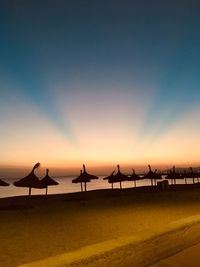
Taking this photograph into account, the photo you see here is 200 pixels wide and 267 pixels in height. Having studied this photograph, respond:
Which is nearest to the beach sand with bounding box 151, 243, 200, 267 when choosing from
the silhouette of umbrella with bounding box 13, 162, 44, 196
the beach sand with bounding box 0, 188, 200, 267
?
the beach sand with bounding box 0, 188, 200, 267

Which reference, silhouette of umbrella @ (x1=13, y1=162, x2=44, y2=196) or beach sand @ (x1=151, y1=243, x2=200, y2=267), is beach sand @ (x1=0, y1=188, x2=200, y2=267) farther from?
silhouette of umbrella @ (x1=13, y1=162, x2=44, y2=196)

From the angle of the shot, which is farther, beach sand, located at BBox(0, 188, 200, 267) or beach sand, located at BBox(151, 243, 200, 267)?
beach sand, located at BBox(151, 243, 200, 267)

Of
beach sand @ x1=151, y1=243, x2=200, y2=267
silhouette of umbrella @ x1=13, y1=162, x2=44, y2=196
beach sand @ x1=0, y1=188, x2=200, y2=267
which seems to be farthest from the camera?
silhouette of umbrella @ x1=13, y1=162, x2=44, y2=196

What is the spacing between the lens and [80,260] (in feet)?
12.5

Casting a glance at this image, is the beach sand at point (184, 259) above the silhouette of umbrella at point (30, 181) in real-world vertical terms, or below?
below

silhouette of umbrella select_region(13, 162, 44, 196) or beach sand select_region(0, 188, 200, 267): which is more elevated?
silhouette of umbrella select_region(13, 162, 44, 196)

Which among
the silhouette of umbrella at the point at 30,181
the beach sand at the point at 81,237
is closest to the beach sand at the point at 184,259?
the beach sand at the point at 81,237

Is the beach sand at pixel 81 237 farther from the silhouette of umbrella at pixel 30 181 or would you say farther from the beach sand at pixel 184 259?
the silhouette of umbrella at pixel 30 181

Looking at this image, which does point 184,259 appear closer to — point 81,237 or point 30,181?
point 81,237

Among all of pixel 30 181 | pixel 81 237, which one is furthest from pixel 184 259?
pixel 30 181

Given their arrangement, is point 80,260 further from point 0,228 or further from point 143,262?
point 0,228

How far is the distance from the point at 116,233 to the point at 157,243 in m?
3.54

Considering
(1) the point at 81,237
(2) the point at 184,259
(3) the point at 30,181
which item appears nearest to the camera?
(2) the point at 184,259

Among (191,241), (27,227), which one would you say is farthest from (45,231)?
(191,241)
